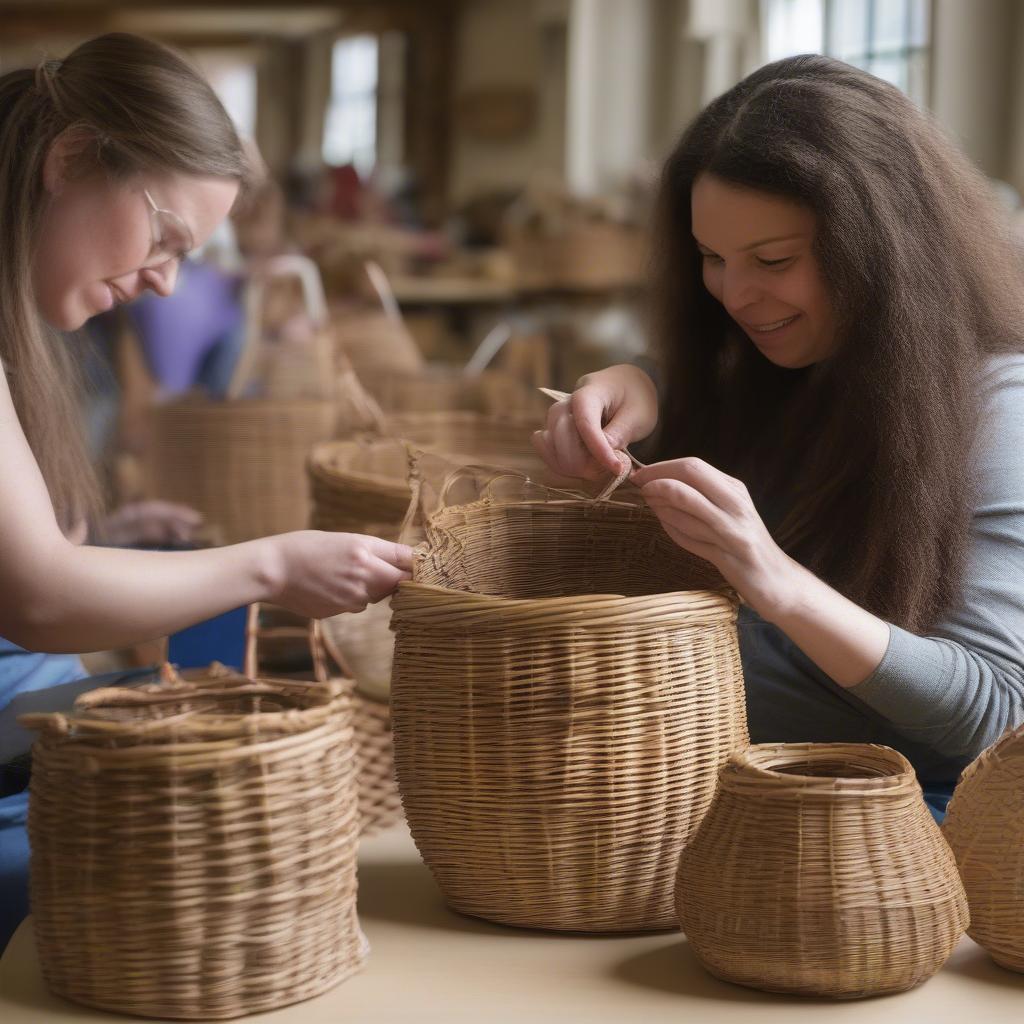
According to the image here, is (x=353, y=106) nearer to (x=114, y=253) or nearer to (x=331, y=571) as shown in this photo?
(x=114, y=253)

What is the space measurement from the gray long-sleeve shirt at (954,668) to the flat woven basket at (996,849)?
5.5 inches

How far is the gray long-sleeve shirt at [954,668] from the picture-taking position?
123 centimetres

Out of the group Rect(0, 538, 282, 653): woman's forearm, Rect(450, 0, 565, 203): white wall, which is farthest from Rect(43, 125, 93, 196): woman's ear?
Rect(450, 0, 565, 203): white wall

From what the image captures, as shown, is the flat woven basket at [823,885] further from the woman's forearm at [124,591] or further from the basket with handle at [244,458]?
the basket with handle at [244,458]

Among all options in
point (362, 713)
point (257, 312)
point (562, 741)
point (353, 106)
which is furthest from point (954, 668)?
point (353, 106)

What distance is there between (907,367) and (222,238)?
3834 millimetres

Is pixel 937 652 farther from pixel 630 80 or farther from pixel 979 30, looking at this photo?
pixel 630 80

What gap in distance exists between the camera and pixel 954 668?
1247 mm

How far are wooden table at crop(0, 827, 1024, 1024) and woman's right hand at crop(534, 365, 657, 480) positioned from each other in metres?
0.44

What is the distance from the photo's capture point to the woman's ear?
141 centimetres

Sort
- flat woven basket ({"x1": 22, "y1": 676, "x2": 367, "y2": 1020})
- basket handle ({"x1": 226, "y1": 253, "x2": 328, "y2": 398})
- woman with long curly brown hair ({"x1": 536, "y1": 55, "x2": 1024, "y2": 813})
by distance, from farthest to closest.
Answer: basket handle ({"x1": 226, "y1": 253, "x2": 328, "y2": 398}) → woman with long curly brown hair ({"x1": 536, "y1": 55, "x2": 1024, "y2": 813}) → flat woven basket ({"x1": 22, "y1": 676, "x2": 367, "y2": 1020})

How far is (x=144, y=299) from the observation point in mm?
3955

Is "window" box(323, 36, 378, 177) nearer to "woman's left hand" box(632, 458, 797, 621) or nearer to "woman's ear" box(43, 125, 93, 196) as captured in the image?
"woman's ear" box(43, 125, 93, 196)

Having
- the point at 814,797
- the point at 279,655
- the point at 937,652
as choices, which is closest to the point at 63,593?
the point at 814,797
